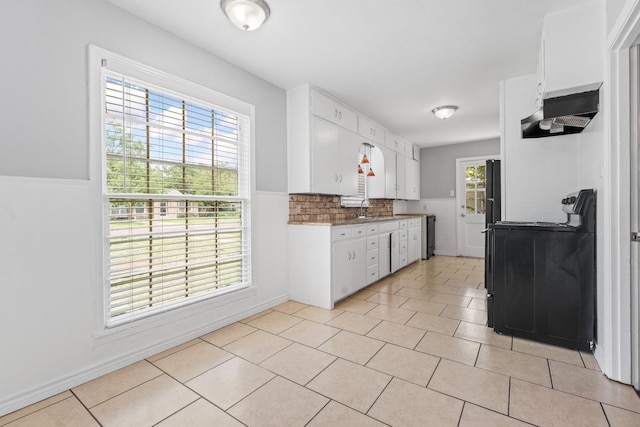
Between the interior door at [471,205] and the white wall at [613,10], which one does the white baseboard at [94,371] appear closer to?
the white wall at [613,10]

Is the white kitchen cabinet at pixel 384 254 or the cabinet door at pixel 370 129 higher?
the cabinet door at pixel 370 129

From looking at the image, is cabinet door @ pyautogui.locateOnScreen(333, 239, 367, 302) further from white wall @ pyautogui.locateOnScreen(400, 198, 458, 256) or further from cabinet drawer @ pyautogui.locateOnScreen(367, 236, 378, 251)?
white wall @ pyautogui.locateOnScreen(400, 198, 458, 256)

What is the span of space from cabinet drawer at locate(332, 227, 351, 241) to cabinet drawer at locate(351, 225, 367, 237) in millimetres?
97

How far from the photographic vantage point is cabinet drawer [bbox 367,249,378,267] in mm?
3914

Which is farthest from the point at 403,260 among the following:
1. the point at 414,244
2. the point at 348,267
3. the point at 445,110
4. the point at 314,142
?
the point at 314,142

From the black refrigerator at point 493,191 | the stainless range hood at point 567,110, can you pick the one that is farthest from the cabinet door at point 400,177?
the stainless range hood at point 567,110

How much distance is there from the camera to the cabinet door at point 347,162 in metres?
3.96

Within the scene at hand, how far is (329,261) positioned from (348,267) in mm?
392

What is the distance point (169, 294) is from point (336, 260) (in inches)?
65.1

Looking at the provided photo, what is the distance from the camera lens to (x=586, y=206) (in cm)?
211

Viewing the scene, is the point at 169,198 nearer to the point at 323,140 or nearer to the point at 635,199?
the point at 323,140

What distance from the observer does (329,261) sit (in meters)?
3.19

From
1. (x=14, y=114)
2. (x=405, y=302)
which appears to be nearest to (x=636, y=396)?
(x=405, y=302)

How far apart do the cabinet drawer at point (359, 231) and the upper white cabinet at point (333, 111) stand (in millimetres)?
1386
